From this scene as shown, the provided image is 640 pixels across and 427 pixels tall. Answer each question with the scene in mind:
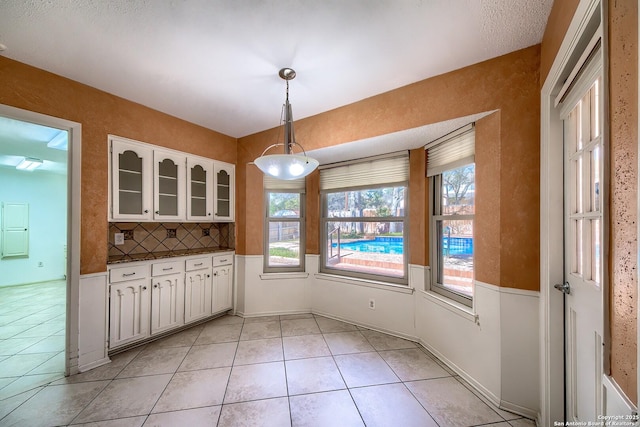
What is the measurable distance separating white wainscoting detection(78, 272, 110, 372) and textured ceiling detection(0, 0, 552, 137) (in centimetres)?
185

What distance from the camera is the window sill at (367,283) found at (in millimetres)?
2772

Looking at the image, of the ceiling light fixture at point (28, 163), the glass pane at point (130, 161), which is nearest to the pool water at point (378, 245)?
the glass pane at point (130, 161)

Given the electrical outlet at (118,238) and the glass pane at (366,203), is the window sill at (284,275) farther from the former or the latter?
the electrical outlet at (118,238)

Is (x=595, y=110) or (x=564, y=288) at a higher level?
(x=595, y=110)

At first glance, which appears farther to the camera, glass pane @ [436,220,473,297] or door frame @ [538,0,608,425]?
glass pane @ [436,220,473,297]

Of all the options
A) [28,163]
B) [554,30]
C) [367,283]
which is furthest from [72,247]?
[28,163]

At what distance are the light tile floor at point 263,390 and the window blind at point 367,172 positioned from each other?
191 cm

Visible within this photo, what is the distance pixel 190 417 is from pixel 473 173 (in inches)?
115

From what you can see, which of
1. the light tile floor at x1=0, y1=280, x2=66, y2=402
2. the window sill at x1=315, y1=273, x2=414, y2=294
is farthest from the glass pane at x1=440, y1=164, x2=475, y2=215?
the light tile floor at x1=0, y1=280, x2=66, y2=402

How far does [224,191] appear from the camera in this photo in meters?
3.43

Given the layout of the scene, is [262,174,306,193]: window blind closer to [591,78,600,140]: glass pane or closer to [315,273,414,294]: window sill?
[315,273,414,294]: window sill

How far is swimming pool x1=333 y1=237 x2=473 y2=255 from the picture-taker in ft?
7.34

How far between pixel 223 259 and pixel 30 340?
210 cm

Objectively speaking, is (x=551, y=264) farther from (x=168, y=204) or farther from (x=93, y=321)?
(x=93, y=321)
